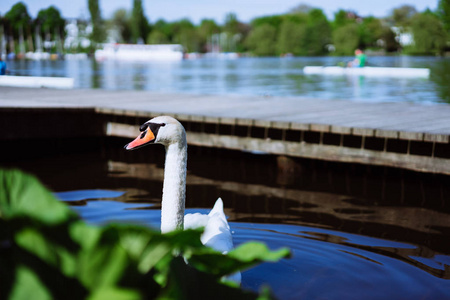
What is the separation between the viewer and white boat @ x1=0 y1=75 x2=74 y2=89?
2348cm

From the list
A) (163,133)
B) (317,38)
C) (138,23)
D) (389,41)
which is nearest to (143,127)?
(163,133)

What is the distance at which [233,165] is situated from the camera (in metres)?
12.0

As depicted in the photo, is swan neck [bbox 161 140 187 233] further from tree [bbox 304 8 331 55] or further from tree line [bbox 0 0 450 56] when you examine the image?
tree [bbox 304 8 331 55]

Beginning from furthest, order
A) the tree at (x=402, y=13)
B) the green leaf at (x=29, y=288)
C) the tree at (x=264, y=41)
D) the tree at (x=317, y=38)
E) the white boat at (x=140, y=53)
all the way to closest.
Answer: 1. the tree at (x=402, y=13)
2. the tree at (x=264, y=41)
3. the tree at (x=317, y=38)
4. the white boat at (x=140, y=53)
5. the green leaf at (x=29, y=288)

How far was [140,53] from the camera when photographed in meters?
152

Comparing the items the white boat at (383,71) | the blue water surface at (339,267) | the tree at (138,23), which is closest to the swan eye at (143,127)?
the blue water surface at (339,267)

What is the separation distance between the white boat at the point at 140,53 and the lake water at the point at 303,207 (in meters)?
140

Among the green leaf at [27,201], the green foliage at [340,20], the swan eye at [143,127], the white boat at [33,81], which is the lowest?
the white boat at [33,81]

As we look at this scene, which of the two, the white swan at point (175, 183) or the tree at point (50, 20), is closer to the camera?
the white swan at point (175, 183)

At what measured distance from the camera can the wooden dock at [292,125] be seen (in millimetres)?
9195

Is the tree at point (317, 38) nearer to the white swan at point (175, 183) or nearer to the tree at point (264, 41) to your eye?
the tree at point (264, 41)

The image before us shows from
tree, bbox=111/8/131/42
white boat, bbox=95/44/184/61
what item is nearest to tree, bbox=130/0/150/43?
tree, bbox=111/8/131/42

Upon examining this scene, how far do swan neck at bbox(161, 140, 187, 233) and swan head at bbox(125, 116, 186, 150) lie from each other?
0.05 meters

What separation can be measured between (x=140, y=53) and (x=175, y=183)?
15117cm
